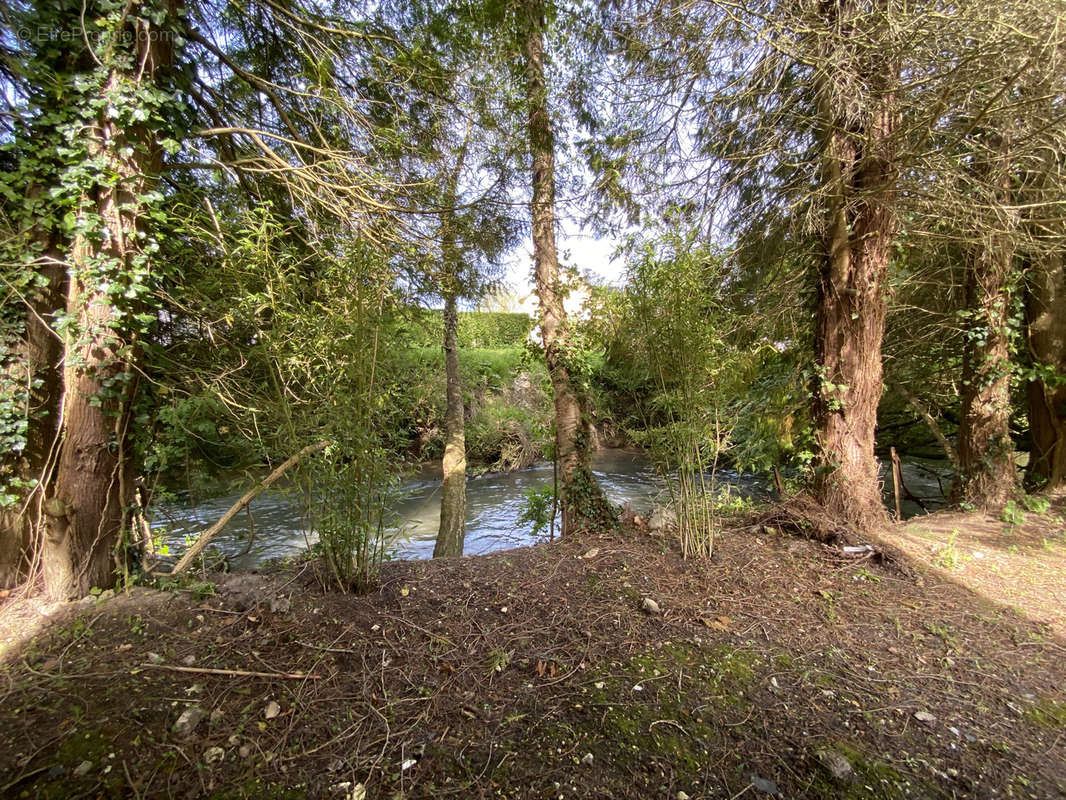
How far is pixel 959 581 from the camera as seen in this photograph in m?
2.97

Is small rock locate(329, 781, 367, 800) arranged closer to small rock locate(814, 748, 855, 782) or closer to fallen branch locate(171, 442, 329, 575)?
fallen branch locate(171, 442, 329, 575)

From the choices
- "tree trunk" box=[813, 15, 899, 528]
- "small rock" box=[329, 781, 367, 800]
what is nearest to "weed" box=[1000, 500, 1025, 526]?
"tree trunk" box=[813, 15, 899, 528]

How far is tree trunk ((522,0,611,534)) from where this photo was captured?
4.12 meters

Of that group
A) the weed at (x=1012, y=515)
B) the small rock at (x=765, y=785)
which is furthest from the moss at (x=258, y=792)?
the weed at (x=1012, y=515)

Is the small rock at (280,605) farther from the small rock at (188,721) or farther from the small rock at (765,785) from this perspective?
the small rock at (765,785)

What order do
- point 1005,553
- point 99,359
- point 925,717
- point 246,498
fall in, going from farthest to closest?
point 1005,553, point 246,498, point 99,359, point 925,717

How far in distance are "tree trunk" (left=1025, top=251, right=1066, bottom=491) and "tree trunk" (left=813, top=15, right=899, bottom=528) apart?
2172 millimetres

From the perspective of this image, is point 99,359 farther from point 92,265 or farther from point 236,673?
point 236,673

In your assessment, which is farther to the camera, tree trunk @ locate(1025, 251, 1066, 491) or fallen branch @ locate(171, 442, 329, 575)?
tree trunk @ locate(1025, 251, 1066, 491)

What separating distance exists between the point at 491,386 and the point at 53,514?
9.67m

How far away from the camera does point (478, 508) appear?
8.17 m

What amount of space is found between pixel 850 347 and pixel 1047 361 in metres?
2.78

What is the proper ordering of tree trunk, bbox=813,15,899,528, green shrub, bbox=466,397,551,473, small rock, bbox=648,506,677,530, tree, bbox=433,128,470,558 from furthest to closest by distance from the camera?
green shrub, bbox=466,397,551,473 < tree, bbox=433,128,470,558 < small rock, bbox=648,506,677,530 < tree trunk, bbox=813,15,899,528

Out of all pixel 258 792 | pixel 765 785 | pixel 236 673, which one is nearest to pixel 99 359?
pixel 236 673
